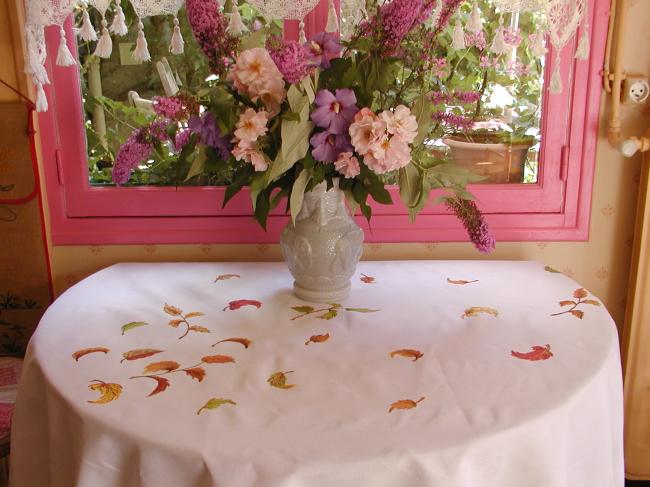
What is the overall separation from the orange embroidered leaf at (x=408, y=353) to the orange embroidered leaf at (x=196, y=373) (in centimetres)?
34

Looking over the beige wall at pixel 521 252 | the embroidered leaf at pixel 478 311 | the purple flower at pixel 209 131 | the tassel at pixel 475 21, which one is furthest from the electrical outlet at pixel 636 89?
the purple flower at pixel 209 131

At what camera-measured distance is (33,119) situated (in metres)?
1.71

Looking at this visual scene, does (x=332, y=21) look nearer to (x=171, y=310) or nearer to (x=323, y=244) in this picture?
(x=323, y=244)

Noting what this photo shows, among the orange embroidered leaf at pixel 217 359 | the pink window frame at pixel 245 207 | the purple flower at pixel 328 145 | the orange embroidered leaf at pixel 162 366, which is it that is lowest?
the orange embroidered leaf at pixel 217 359

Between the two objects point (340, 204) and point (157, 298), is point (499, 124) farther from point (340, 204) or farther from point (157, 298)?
point (157, 298)

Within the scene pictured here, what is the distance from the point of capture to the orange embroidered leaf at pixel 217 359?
1159mm

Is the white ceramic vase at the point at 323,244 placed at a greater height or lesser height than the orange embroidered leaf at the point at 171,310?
greater

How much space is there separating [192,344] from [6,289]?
845 millimetres

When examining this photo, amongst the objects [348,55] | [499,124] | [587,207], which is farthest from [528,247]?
[348,55]

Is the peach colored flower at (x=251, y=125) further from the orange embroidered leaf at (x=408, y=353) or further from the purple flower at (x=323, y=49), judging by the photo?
the orange embroidered leaf at (x=408, y=353)

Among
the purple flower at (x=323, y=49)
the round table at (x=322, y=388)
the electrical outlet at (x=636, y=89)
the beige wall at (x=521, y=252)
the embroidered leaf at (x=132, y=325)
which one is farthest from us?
the beige wall at (x=521, y=252)

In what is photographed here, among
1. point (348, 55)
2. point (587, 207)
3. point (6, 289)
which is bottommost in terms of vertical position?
point (6, 289)

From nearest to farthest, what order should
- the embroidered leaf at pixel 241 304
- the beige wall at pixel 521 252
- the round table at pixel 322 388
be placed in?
the round table at pixel 322 388 → the embroidered leaf at pixel 241 304 → the beige wall at pixel 521 252

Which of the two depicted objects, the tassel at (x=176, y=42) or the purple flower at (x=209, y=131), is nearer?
the purple flower at (x=209, y=131)
